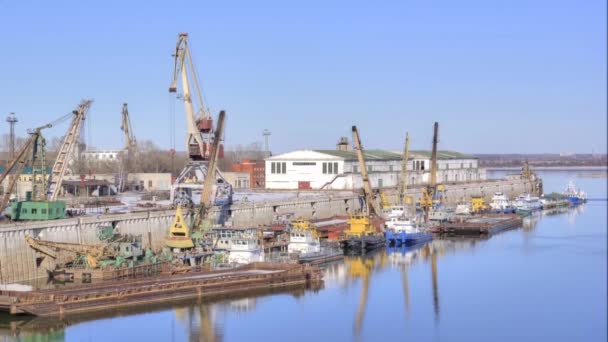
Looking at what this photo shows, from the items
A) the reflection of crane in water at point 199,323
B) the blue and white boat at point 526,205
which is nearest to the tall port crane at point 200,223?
the reflection of crane in water at point 199,323

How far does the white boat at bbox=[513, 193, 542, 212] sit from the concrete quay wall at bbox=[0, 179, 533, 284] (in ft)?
70.8

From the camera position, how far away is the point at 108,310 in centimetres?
3475

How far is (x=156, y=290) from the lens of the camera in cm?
3659

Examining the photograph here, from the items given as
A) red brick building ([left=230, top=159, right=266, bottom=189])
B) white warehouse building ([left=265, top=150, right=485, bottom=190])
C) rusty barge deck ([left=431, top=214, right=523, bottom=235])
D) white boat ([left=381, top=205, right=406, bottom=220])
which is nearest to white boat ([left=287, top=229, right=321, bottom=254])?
white boat ([left=381, top=205, right=406, bottom=220])

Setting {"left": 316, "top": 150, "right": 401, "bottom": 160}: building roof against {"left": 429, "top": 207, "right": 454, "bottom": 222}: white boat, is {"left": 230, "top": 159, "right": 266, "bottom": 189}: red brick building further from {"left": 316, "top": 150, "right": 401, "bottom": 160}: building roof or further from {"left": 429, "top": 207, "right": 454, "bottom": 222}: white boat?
{"left": 429, "top": 207, "right": 454, "bottom": 222}: white boat

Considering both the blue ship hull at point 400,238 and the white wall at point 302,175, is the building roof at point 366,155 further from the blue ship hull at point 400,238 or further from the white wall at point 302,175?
the blue ship hull at point 400,238

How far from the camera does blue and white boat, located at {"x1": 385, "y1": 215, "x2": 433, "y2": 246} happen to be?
5969 centimetres

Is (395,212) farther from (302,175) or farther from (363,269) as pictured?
(302,175)

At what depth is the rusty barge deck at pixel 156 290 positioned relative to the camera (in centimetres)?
3338

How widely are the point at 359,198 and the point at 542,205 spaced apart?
94.4 feet

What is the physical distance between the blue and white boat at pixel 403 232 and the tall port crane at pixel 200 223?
40.5ft

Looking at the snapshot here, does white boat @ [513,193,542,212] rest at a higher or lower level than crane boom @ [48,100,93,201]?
lower

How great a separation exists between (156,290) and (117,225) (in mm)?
12311

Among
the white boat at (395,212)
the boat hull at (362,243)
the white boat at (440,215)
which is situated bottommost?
the boat hull at (362,243)
